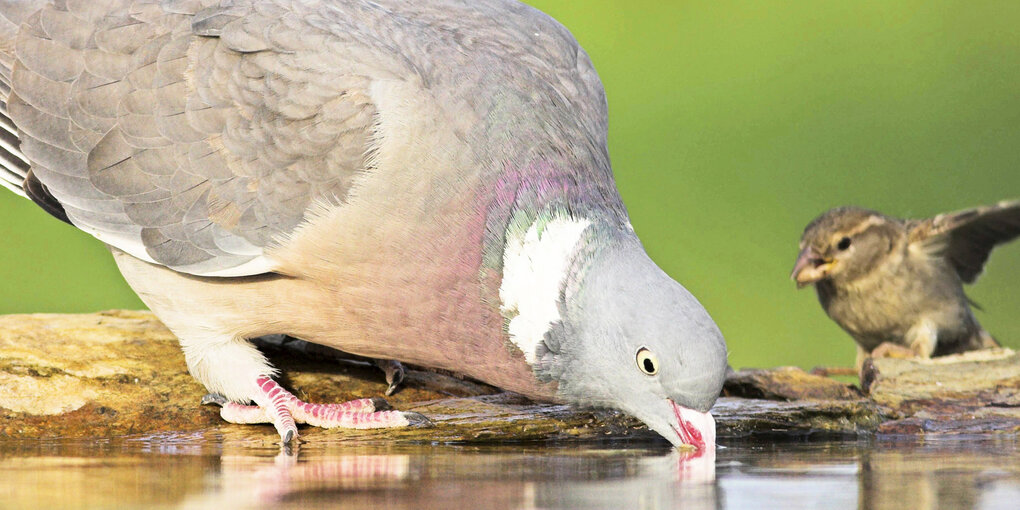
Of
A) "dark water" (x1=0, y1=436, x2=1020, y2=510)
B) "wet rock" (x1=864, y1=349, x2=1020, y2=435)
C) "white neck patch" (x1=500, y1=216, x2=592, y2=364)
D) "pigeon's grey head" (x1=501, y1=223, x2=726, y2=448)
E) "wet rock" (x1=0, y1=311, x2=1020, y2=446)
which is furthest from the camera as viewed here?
"wet rock" (x1=864, y1=349, x2=1020, y2=435)

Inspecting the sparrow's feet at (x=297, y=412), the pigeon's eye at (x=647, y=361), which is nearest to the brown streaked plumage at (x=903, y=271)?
the pigeon's eye at (x=647, y=361)

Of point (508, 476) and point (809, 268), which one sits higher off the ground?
point (809, 268)

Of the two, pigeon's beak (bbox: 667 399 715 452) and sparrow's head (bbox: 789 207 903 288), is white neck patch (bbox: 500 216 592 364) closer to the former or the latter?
pigeon's beak (bbox: 667 399 715 452)

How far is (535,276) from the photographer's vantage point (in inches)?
189

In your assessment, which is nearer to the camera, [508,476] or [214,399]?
[508,476]

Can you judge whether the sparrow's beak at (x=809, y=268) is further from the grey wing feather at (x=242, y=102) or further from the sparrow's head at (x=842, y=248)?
the grey wing feather at (x=242, y=102)

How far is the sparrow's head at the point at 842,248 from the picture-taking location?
26.1 feet

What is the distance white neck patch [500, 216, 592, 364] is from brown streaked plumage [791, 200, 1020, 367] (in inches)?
141

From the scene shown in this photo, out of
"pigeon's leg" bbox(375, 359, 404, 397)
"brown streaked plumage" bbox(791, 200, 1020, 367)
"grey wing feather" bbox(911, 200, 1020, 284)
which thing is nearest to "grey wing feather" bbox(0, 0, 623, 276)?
"pigeon's leg" bbox(375, 359, 404, 397)

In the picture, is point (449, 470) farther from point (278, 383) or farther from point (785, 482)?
point (278, 383)

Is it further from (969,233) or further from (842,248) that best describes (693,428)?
(969,233)

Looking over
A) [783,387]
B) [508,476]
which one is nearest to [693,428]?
[508,476]

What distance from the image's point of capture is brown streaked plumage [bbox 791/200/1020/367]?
7.87 meters

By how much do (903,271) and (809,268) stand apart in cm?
65
